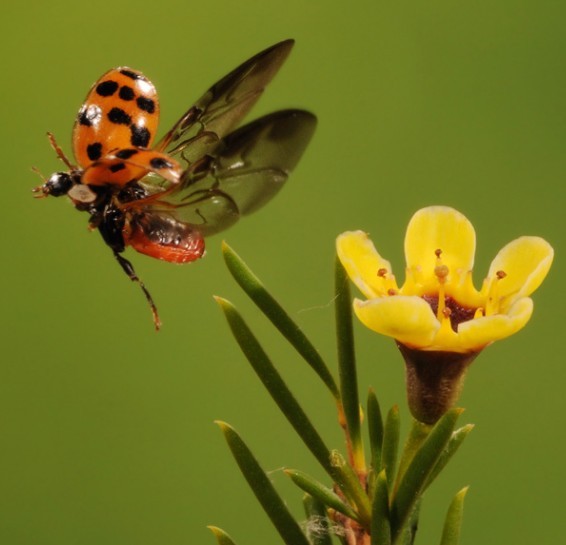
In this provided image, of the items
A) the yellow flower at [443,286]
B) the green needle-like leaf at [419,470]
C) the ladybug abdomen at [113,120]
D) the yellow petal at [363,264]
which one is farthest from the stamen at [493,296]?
the ladybug abdomen at [113,120]

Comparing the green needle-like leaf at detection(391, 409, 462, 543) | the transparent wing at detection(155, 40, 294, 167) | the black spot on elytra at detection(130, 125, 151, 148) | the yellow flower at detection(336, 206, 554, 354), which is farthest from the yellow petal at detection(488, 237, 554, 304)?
the black spot on elytra at detection(130, 125, 151, 148)

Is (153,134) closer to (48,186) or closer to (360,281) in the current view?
(48,186)

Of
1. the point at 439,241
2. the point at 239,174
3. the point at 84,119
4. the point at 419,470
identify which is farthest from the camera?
the point at 84,119

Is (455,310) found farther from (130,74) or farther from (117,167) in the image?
(130,74)

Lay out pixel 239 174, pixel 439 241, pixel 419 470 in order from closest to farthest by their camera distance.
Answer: pixel 419 470
pixel 239 174
pixel 439 241

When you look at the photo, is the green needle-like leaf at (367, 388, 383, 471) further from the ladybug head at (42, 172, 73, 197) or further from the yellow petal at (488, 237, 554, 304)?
the ladybug head at (42, 172, 73, 197)

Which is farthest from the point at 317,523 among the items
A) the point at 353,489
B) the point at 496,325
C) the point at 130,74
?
the point at 130,74

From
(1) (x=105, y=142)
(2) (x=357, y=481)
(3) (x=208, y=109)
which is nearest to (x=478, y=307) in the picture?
(2) (x=357, y=481)

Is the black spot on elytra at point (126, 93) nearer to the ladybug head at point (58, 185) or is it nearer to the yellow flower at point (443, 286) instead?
the ladybug head at point (58, 185)
